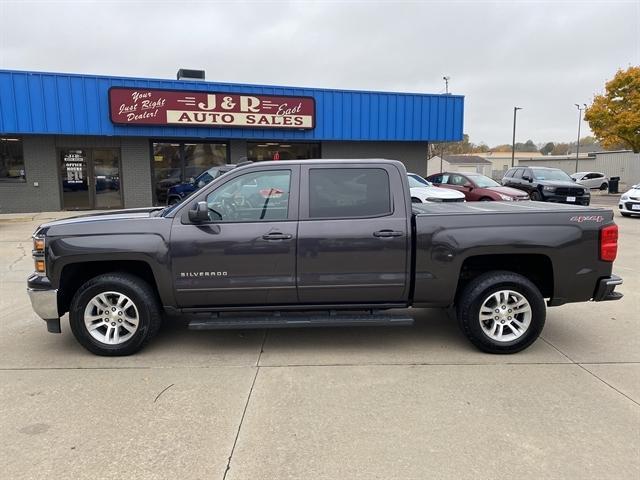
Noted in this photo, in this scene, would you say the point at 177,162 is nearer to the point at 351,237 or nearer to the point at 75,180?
the point at 75,180

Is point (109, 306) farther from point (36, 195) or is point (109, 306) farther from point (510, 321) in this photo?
point (36, 195)

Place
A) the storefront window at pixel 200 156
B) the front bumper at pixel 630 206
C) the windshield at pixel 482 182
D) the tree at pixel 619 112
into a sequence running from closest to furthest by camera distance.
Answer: the windshield at pixel 482 182
the front bumper at pixel 630 206
the storefront window at pixel 200 156
the tree at pixel 619 112

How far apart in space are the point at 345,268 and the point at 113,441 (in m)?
2.27

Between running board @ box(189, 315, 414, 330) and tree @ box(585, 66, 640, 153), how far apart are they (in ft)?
106

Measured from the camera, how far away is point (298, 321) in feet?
14.6

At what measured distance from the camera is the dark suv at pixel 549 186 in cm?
1702

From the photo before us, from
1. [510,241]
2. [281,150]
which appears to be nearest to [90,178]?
[281,150]

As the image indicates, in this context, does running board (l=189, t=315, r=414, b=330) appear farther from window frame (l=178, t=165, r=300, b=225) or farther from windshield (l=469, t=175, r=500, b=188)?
windshield (l=469, t=175, r=500, b=188)

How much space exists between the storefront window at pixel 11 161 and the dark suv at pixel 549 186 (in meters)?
18.4

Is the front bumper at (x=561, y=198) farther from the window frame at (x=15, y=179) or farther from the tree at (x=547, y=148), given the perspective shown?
the tree at (x=547, y=148)

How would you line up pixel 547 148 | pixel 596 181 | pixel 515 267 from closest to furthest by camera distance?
pixel 515 267 < pixel 596 181 < pixel 547 148

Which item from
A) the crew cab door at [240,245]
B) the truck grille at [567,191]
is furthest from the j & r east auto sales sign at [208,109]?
the crew cab door at [240,245]

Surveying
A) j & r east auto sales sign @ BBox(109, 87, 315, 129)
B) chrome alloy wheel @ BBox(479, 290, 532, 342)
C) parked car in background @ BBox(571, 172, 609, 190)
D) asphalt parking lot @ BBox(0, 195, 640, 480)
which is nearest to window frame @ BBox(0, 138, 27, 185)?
j & r east auto sales sign @ BBox(109, 87, 315, 129)

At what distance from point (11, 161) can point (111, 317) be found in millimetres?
16409
